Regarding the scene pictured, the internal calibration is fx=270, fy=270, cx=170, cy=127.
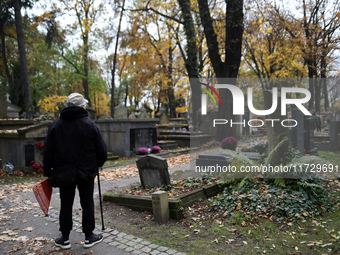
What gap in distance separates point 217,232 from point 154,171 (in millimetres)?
2500

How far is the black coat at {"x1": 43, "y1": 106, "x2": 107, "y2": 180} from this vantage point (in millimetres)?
3826

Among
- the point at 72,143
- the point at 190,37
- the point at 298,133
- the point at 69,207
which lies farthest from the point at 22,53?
the point at 298,133

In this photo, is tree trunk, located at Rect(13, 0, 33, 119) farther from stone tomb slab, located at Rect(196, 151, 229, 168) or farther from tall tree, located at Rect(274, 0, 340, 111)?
tall tree, located at Rect(274, 0, 340, 111)

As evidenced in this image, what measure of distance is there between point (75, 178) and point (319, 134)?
35.5 feet

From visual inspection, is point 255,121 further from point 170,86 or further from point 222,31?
point 170,86

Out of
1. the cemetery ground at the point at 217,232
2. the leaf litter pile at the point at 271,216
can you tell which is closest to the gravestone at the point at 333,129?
the leaf litter pile at the point at 271,216

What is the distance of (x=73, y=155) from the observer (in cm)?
382

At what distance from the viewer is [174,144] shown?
16844 mm

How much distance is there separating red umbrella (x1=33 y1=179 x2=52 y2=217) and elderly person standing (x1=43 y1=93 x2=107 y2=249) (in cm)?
30

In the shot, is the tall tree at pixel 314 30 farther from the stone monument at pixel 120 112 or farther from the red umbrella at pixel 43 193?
the red umbrella at pixel 43 193

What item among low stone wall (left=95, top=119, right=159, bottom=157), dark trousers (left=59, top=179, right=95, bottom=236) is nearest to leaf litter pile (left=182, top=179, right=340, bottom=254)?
dark trousers (left=59, top=179, right=95, bottom=236)

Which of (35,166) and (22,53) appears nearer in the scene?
(35,166)

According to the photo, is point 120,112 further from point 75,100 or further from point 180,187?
point 75,100

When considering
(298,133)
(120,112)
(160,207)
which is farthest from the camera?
(120,112)
